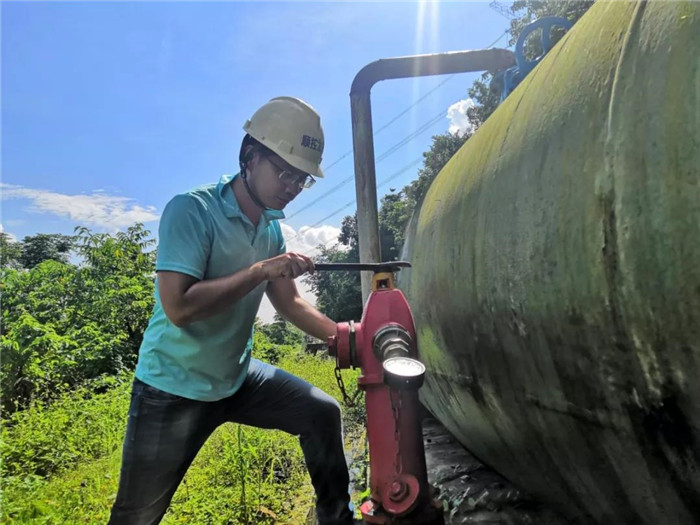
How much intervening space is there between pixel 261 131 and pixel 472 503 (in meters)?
1.96

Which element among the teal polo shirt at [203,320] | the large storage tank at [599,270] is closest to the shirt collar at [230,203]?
the teal polo shirt at [203,320]

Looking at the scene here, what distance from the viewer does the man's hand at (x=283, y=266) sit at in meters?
1.64

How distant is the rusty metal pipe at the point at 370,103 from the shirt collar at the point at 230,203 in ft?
8.68

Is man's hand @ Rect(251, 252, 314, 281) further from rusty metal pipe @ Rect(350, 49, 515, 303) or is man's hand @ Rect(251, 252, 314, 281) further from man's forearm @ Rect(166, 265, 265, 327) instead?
rusty metal pipe @ Rect(350, 49, 515, 303)

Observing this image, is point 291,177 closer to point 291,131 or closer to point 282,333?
point 291,131

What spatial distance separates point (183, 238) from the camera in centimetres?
171

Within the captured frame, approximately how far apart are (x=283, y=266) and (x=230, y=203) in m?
0.49

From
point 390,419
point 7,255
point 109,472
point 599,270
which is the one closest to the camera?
point 599,270

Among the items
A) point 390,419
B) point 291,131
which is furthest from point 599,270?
point 291,131

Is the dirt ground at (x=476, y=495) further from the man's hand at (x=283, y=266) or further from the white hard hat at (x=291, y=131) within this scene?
the white hard hat at (x=291, y=131)

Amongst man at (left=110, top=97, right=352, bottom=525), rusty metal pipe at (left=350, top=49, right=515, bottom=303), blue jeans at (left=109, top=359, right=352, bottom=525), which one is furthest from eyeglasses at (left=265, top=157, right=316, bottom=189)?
rusty metal pipe at (left=350, top=49, right=515, bottom=303)

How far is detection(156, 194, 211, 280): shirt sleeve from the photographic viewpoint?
1.69 m

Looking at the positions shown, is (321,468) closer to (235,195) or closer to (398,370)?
(398,370)

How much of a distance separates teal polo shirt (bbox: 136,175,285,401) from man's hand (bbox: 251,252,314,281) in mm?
264
